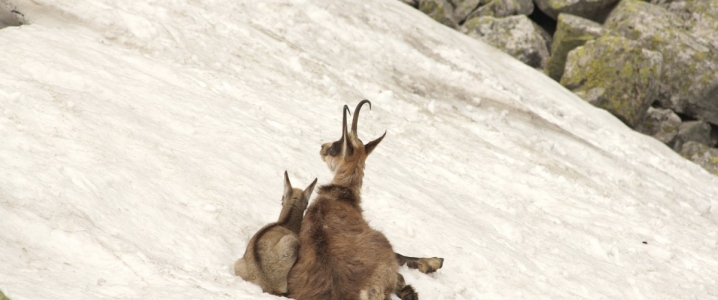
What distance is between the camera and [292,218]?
868 cm

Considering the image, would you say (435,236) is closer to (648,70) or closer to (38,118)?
(38,118)

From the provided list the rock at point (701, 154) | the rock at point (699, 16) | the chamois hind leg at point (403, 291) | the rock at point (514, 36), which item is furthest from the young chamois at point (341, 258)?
the rock at point (699, 16)

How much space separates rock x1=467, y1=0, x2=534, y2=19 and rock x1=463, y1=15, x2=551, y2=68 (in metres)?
1.47

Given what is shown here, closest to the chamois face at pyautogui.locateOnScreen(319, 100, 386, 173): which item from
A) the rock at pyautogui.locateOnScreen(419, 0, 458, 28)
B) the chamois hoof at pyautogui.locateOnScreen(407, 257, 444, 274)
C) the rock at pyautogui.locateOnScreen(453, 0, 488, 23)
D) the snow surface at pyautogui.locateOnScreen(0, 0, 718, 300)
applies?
the snow surface at pyautogui.locateOnScreen(0, 0, 718, 300)

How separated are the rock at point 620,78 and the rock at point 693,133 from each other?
388cm

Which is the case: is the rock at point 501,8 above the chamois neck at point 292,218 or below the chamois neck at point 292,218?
above

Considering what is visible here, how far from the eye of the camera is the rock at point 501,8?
33.6m

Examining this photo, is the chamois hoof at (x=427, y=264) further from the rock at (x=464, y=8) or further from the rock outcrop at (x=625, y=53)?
the rock at (x=464, y=8)

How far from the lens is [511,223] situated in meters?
13.4

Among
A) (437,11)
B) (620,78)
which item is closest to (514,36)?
(437,11)

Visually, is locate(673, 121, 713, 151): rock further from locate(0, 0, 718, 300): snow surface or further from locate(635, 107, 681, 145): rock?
locate(0, 0, 718, 300): snow surface

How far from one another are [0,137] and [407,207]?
6441 mm

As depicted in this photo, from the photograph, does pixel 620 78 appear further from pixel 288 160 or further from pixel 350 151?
pixel 350 151

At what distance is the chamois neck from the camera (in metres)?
8.54
